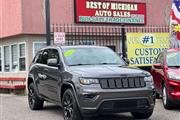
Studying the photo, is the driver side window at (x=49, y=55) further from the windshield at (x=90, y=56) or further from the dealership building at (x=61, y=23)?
the dealership building at (x=61, y=23)

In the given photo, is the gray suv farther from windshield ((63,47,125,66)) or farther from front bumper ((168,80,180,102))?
front bumper ((168,80,180,102))

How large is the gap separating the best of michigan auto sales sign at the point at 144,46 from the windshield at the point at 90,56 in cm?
563

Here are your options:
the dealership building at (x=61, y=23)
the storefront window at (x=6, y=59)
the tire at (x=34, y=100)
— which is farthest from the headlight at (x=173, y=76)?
the storefront window at (x=6, y=59)

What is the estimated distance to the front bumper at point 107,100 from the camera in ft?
26.9

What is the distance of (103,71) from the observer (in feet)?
28.1

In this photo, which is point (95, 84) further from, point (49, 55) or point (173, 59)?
point (173, 59)

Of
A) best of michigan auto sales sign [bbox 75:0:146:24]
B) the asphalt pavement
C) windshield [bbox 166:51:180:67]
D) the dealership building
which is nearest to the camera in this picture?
the asphalt pavement

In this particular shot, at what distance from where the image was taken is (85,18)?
18328 millimetres

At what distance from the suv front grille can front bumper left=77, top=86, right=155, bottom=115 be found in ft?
0.36

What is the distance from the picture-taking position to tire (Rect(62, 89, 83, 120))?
27.9 feet

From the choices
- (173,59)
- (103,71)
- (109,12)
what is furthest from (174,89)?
(109,12)

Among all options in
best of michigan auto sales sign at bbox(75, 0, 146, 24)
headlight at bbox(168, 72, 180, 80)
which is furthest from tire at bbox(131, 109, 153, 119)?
best of michigan auto sales sign at bbox(75, 0, 146, 24)

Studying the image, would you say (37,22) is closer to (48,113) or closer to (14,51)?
(14,51)

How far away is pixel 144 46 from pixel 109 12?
351cm
